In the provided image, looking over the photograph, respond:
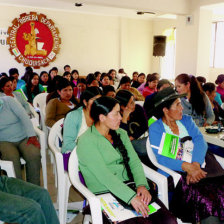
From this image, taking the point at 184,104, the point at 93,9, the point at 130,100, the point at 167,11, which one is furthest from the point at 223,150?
the point at 93,9

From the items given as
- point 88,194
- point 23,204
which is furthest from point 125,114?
point 23,204

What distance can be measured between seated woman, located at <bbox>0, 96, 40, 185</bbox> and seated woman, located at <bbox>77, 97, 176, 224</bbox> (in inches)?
38.7

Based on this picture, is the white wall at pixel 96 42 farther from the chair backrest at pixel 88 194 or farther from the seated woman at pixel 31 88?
the chair backrest at pixel 88 194

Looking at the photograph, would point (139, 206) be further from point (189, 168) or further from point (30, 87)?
point (30, 87)

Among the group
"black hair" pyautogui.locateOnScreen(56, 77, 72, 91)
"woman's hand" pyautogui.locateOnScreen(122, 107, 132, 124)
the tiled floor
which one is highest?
"black hair" pyautogui.locateOnScreen(56, 77, 72, 91)

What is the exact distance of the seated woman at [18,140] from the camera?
8.13 ft

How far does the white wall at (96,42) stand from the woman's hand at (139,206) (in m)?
7.46

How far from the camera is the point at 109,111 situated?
1.73 m

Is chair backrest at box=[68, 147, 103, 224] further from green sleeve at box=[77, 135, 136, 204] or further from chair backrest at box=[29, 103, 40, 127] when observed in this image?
chair backrest at box=[29, 103, 40, 127]

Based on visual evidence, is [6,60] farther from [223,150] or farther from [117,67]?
[223,150]

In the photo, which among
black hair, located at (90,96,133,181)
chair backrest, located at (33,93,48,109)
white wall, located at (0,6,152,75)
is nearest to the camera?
black hair, located at (90,96,133,181)

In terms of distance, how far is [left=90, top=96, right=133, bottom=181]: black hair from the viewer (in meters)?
1.74

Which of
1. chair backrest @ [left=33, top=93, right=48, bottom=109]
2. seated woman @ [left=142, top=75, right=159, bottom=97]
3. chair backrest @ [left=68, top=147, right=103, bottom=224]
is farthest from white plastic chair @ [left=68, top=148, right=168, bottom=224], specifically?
seated woman @ [left=142, top=75, right=159, bottom=97]

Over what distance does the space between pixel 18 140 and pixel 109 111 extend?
1.31m
